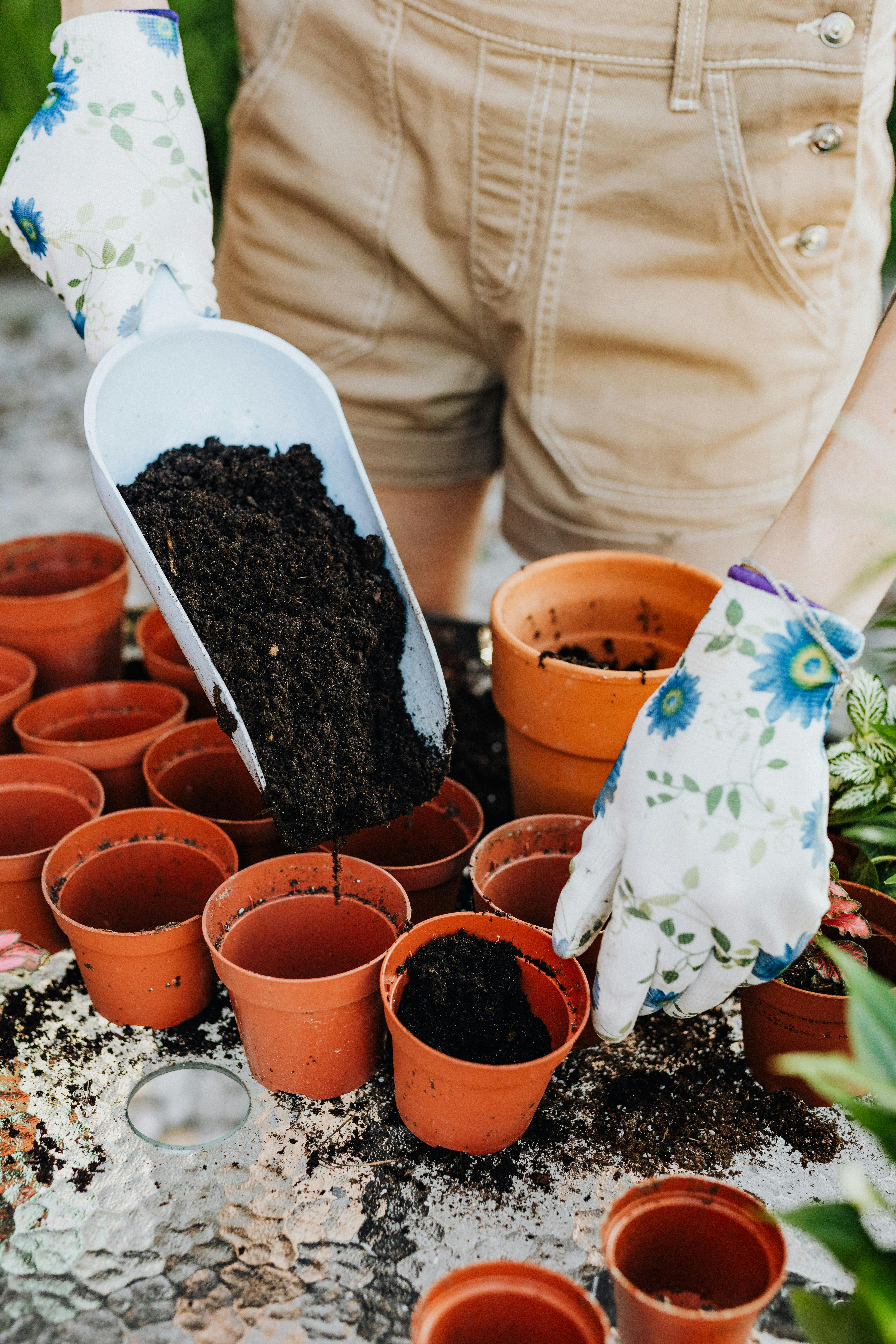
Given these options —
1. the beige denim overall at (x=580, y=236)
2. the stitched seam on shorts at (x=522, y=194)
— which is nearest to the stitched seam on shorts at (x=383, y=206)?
the beige denim overall at (x=580, y=236)

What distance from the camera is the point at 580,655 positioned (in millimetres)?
1329

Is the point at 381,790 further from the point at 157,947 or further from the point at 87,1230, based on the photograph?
the point at 87,1230

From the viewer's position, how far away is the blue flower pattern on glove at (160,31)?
112cm

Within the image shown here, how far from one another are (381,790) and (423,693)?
0.12 meters

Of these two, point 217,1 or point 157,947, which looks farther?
point 217,1

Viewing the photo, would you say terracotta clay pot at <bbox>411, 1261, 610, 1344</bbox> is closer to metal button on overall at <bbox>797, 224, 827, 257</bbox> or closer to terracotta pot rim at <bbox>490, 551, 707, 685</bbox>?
terracotta pot rim at <bbox>490, 551, 707, 685</bbox>

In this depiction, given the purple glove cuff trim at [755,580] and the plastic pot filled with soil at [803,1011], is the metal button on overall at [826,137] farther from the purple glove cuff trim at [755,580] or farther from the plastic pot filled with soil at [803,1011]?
the plastic pot filled with soil at [803,1011]

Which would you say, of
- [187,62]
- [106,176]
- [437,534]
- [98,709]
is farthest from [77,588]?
[187,62]

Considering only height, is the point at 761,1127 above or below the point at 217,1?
below

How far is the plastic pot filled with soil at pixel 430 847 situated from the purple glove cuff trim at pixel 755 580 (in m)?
0.45

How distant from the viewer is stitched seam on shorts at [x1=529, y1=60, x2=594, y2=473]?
1.16 metres

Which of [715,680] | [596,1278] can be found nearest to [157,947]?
[596,1278]

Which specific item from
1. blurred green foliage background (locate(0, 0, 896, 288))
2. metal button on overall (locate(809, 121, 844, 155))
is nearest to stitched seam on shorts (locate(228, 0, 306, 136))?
metal button on overall (locate(809, 121, 844, 155))

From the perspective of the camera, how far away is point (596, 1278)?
2.73 feet
